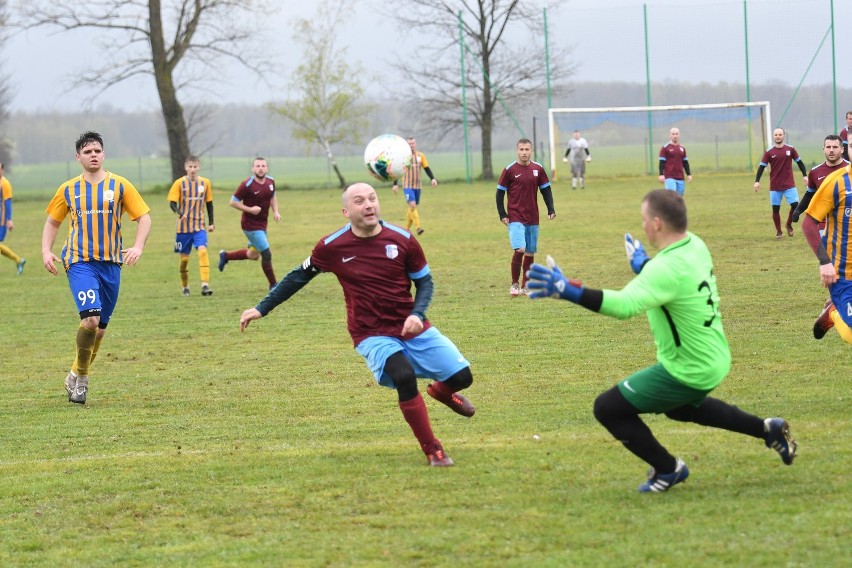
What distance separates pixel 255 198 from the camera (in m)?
15.9

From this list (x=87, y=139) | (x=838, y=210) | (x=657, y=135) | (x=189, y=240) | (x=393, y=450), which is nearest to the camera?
(x=393, y=450)

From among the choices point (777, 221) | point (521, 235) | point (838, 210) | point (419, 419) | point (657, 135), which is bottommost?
point (419, 419)

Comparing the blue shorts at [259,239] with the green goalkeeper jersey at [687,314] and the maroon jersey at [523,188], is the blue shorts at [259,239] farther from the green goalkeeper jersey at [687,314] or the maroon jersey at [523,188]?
the green goalkeeper jersey at [687,314]

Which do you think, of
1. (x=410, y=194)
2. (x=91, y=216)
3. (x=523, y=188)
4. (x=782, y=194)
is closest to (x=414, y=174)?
(x=410, y=194)

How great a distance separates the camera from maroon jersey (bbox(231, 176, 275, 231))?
1584 centimetres

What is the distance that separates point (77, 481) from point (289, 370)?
3.68 m

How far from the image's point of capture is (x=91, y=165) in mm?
8641

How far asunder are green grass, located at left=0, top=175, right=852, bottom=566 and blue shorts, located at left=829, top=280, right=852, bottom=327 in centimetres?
63

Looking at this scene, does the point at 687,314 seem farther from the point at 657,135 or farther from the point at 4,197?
the point at 657,135

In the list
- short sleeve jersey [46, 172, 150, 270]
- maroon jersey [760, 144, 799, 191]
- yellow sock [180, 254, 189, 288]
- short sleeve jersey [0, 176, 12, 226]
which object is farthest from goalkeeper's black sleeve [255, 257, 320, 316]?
maroon jersey [760, 144, 799, 191]

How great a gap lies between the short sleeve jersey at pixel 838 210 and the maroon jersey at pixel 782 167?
12818 mm

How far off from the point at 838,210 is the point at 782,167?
12904mm

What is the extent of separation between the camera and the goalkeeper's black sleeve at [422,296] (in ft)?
20.9

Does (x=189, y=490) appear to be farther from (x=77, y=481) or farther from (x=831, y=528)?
(x=831, y=528)
